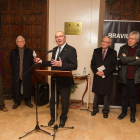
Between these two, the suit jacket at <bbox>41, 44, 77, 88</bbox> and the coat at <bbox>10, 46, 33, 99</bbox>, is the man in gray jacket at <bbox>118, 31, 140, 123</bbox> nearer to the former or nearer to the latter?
the suit jacket at <bbox>41, 44, 77, 88</bbox>

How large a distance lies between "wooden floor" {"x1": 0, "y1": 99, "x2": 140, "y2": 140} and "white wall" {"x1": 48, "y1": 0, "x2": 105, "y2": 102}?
4.05 feet

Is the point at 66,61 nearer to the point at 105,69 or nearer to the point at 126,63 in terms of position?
the point at 105,69

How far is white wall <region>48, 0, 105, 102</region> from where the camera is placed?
3.57 m

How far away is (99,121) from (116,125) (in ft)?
1.07

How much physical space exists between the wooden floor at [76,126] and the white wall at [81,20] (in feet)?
4.05

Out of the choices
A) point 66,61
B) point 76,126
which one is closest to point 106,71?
point 66,61

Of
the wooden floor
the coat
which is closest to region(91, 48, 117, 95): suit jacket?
the wooden floor

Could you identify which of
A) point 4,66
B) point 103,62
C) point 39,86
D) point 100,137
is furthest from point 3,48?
point 100,137

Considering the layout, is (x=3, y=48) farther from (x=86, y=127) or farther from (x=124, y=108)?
(x=124, y=108)

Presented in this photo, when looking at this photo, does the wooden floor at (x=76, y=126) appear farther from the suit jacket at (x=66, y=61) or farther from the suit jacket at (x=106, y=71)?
the suit jacket at (x=66, y=61)

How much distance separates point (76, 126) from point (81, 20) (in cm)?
252

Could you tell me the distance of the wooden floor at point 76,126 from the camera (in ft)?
7.45

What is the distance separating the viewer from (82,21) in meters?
3.62

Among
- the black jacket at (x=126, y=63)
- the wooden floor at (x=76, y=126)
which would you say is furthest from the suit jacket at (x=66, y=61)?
the black jacket at (x=126, y=63)
